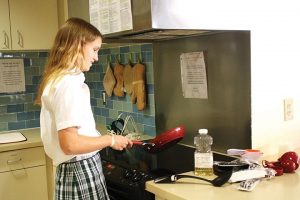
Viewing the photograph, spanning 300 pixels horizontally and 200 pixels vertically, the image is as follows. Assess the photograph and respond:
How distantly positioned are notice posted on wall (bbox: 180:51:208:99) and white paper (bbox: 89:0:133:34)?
0.48m

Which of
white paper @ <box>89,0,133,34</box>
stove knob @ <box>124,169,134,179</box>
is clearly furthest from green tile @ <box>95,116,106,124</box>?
stove knob @ <box>124,169,134,179</box>

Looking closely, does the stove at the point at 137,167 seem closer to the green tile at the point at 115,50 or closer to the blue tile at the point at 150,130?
the blue tile at the point at 150,130

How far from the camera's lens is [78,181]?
128cm

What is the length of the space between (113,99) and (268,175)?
1496 millimetres

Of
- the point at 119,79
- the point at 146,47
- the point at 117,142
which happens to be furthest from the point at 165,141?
the point at 119,79

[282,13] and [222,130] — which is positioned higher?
[282,13]

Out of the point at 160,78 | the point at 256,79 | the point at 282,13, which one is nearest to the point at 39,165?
the point at 160,78

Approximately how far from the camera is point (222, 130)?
5.51 ft

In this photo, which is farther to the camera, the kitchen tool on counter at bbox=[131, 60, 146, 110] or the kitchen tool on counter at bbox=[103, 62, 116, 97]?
the kitchen tool on counter at bbox=[103, 62, 116, 97]

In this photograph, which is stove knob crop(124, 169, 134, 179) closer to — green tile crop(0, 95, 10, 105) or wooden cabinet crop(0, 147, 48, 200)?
wooden cabinet crop(0, 147, 48, 200)

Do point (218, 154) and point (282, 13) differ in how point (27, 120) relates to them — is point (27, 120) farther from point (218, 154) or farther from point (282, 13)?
point (282, 13)

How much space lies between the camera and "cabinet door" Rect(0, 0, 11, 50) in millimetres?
2408

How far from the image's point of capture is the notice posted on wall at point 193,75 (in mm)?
1756

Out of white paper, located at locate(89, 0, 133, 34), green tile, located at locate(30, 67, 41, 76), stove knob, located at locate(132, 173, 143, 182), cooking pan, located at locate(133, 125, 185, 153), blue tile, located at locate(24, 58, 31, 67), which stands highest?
white paper, located at locate(89, 0, 133, 34)
